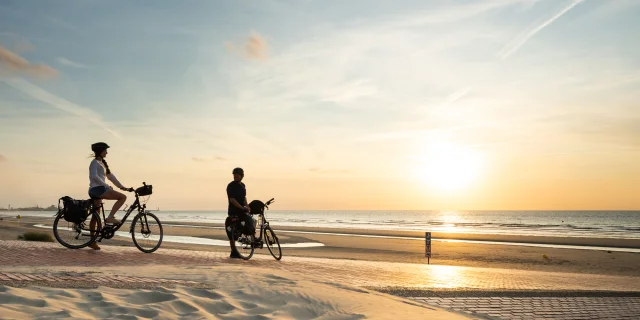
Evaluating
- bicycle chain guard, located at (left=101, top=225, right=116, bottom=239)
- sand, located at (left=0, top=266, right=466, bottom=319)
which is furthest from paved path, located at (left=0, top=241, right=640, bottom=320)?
sand, located at (left=0, top=266, right=466, bottom=319)

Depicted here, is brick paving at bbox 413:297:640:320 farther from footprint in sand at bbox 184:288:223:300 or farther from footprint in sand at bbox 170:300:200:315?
footprint in sand at bbox 170:300:200:315

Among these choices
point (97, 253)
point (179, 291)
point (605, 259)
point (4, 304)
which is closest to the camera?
point (4, 304)

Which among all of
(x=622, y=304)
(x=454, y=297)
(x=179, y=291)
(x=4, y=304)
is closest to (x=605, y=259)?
(x=622, y=304)

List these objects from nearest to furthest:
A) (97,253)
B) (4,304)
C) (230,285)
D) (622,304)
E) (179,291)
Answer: (4,304) < (179,291) < (230,285) < (622,304) < (97,253)

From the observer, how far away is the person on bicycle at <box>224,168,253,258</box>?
11734 millimetres

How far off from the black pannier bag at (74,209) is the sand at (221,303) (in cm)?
518

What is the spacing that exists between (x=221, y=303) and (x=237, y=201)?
6315mm

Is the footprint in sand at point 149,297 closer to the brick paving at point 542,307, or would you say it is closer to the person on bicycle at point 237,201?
the brick paving at point 542,307

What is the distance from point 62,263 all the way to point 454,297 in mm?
6705

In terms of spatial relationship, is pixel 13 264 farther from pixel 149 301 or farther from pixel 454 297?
pixel 454 297

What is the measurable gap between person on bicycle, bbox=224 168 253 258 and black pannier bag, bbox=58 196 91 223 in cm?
307

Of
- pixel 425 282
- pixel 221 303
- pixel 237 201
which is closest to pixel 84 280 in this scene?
pixel 221 303

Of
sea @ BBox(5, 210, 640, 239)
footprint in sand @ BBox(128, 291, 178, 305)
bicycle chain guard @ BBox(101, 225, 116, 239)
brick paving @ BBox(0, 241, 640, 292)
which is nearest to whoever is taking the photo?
footprint in sand @ BBox(128, 291, 178, 305)

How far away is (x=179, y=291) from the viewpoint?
601cm
